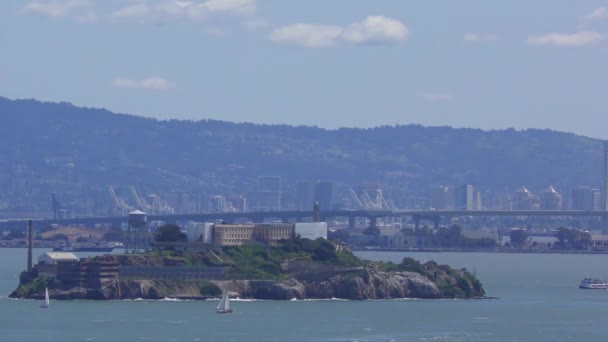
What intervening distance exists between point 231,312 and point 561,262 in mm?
60441

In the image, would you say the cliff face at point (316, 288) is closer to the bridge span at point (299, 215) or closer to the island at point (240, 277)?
the island at point (240, 277)

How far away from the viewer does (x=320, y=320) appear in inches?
2185

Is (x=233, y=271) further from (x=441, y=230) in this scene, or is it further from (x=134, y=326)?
(x=441, y=230)

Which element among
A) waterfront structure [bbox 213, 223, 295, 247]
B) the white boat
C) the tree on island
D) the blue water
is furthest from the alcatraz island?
the white boat

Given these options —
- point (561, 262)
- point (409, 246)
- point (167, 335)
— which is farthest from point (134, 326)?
point (409, 246)

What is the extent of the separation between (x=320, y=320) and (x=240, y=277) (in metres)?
10.3

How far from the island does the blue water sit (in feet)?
3.40

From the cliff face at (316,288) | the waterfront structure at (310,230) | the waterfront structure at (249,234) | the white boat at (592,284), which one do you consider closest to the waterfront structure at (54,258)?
the cliff face at (316,288)

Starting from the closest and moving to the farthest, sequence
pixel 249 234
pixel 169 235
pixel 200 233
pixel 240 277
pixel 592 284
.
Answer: pixel 240 277 → pixel 169 235 → pixel 200 233 → pixel 249 234 → pixel 592 284

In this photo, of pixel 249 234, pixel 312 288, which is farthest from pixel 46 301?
pixel 249 234

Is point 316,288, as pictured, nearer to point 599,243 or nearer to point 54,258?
point 54,258

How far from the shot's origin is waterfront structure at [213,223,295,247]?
236ft

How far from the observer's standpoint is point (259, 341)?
48.5m

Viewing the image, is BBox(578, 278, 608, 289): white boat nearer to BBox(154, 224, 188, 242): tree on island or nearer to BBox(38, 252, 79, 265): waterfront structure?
BBox(154, 224, 188, 242): tree on island
